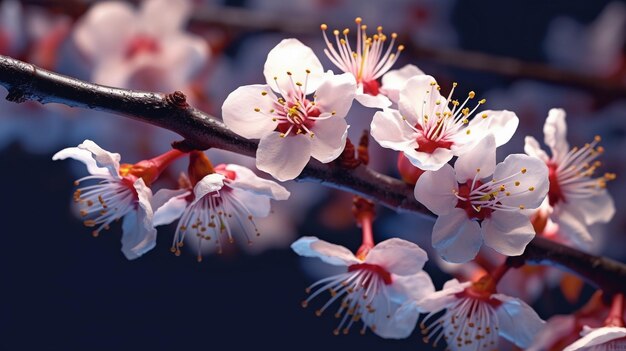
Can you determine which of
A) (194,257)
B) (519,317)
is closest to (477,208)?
(519,317)

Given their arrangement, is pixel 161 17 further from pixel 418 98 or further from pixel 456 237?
pixel 456 237

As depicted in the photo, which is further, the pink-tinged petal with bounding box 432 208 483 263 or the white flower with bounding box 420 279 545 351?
the white flower with bounding box 420 279 545 351

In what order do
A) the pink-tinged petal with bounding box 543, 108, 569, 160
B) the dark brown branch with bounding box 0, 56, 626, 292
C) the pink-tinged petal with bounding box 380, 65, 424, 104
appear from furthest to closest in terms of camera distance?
1. the pink-tinged petal with bounding box 543, 108, 569, 160
2. the pink-tinged petal with bounding box 380, 65, 424, 104
3. the dark brown branch with bounding box 0, 56, 626, 292

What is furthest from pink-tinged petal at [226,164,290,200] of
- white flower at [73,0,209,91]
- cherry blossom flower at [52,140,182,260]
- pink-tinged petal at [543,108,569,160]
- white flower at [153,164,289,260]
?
white flower at [73,0,209,91]

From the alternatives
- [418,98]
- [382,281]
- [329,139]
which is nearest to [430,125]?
[418,98]

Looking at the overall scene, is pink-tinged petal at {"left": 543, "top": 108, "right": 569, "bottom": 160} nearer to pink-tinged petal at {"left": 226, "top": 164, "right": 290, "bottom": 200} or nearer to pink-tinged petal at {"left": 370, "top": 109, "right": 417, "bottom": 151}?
pink-tinged petal at {"left": 370, "top": 109, "right": 417, "bottom": 151}

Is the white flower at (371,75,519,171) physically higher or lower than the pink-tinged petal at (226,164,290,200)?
higher

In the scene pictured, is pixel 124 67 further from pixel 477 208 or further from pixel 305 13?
pixel 477 208

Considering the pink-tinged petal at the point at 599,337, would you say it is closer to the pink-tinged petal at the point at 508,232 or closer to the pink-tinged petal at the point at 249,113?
the pink-tinged petal at the point at 508,232
